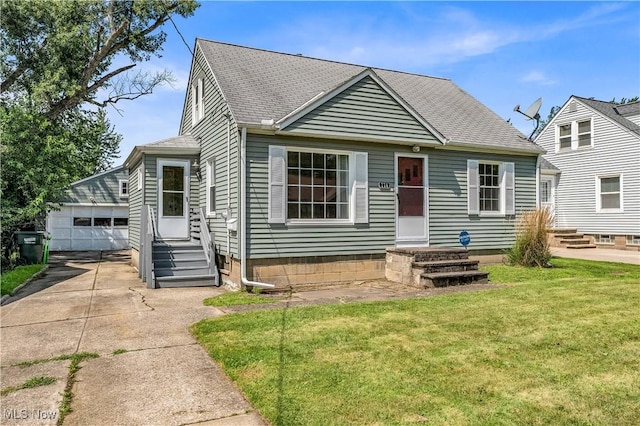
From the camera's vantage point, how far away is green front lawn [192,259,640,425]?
10.7 feet

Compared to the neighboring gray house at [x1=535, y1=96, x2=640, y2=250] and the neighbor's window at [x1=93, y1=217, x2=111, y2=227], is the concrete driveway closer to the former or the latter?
the neighbor's window at [x1=93, y1=217, x2=111, y2=227]

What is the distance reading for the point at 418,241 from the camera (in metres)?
10.8

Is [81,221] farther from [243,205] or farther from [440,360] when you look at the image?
[440,360]

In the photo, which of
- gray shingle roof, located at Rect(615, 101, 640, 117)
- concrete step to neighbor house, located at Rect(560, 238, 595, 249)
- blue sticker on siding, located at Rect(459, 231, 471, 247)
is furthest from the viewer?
gray shingle roof, located at Rect(615, 101, 640, 117)

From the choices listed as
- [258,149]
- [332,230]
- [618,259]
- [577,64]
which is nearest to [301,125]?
[258,149]

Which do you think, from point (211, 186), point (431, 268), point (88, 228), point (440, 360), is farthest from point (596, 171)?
point (88, 228)

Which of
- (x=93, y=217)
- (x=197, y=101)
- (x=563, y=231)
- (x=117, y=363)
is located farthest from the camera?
(x=93, y=217)

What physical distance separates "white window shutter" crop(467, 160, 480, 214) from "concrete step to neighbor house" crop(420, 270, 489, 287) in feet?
8.52

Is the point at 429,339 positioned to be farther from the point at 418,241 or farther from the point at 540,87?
the point at 540,87

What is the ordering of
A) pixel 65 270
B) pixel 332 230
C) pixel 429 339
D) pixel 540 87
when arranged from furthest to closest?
pixel 540 87 → pixel 65 270 → pixel 332 230 → pixel 429 339

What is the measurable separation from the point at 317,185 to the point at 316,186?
0.11 feet

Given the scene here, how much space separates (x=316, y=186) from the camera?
972cm

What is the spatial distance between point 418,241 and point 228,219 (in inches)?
185

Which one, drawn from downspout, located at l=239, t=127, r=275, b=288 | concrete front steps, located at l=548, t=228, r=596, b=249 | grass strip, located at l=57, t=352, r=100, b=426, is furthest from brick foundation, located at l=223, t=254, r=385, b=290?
concrete front steps, located at l=548, t=228, r=596, b=249
